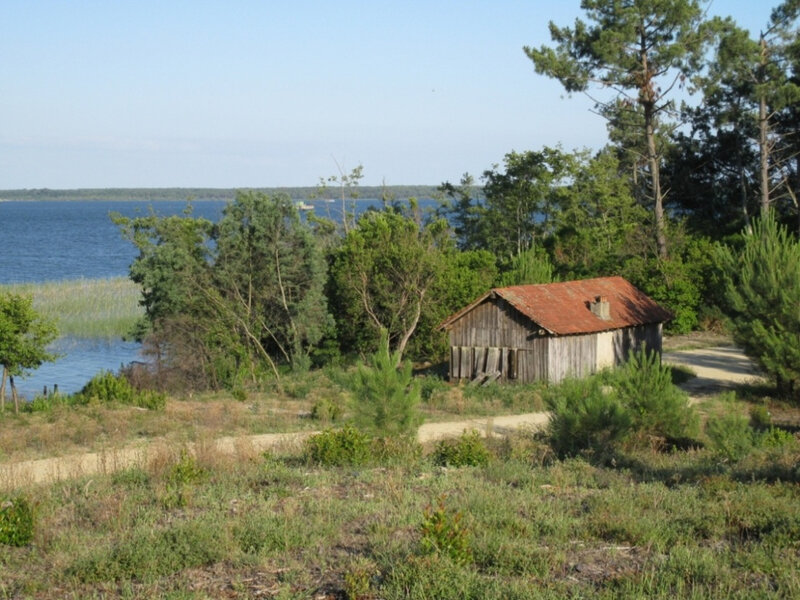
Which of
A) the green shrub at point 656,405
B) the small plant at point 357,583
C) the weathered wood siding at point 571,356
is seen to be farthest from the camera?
the weathered wood siding at point 571,356

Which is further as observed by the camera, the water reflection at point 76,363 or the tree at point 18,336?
the water reflection at point 76,363

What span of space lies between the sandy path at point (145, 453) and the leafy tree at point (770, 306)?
25.8 ft

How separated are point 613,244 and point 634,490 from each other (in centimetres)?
4484

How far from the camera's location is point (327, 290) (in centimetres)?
4666

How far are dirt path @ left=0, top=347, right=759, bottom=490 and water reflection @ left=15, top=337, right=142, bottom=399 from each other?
66.6 ft

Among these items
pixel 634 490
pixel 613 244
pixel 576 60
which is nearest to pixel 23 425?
pixel 634 490

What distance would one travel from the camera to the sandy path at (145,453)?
1424 cm

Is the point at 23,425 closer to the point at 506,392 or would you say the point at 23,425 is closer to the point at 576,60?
the point at 506,392

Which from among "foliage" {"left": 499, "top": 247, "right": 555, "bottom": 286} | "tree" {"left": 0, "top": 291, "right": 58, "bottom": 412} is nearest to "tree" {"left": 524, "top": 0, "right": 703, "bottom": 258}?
"foliage" {"left": 499, "top": 247, "right": 555, "bottom": 286}

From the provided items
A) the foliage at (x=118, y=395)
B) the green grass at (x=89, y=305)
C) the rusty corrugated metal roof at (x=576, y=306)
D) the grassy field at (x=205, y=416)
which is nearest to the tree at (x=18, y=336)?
the grassy field at (x=205, y=416)

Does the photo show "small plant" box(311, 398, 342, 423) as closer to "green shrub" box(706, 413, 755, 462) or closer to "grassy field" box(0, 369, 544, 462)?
"grassy field" box(0, 369, 544, 462)

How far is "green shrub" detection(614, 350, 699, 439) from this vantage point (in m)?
20.4

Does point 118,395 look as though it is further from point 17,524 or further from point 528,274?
point 528,274

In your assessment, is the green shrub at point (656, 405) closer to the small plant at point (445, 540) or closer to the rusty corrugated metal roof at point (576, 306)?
the small plant at point (445, 540)
